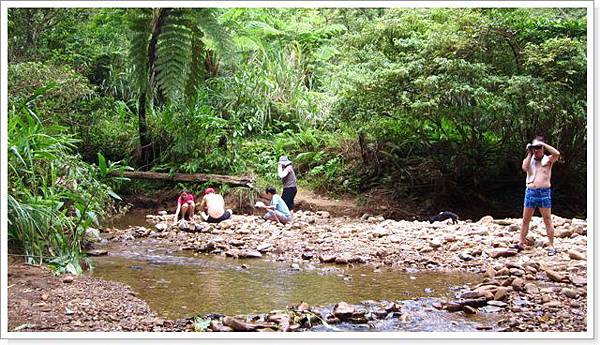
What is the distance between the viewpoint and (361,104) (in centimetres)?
617

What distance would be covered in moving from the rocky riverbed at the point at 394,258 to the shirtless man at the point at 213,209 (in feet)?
0.38

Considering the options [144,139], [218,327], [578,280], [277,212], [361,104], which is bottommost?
[218,327]

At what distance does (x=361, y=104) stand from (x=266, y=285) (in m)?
3.09

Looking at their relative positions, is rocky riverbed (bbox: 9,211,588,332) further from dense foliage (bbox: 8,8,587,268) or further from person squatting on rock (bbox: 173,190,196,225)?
dense foliage (bbox: 8,8,587,268)

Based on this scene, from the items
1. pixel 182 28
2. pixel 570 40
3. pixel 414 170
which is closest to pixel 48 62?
pixel 182 28

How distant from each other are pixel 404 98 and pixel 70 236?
3.41 meters

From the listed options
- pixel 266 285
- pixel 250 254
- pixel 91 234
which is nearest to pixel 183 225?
pixel 250 254

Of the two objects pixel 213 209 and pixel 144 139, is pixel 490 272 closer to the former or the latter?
pixel 213 209

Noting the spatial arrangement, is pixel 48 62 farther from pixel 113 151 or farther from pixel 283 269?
pixel 283 269

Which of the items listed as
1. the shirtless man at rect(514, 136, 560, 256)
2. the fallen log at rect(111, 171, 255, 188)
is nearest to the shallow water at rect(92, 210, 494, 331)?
the shirtless man at rect(514, 136, 560, 256)

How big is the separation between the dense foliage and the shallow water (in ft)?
2.03

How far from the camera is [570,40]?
16.1 feet

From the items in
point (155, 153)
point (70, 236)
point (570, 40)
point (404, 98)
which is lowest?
point (70, 236)

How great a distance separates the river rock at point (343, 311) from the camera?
2.84 metres
